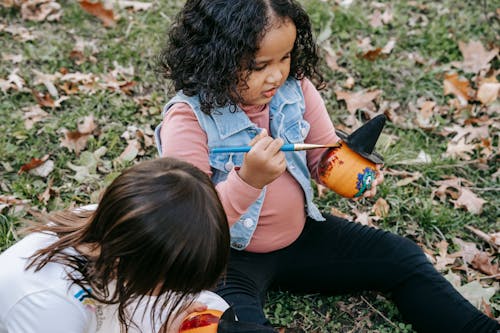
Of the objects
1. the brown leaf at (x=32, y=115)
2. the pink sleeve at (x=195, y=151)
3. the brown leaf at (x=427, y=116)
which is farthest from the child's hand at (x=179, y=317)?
the brown leaf at (x=427, y=116)

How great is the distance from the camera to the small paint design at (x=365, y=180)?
2.05m

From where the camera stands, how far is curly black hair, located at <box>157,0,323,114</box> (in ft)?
6.04

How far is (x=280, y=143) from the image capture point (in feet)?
5.79

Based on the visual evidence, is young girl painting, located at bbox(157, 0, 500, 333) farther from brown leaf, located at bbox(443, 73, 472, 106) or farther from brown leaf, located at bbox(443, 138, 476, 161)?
brown leaf, located at bbox(443, 73, 472, 106)

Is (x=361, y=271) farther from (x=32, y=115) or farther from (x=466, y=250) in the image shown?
A: (x=32, y=115)

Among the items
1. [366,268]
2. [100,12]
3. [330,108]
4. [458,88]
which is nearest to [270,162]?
[366,268]

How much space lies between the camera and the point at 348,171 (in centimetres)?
206

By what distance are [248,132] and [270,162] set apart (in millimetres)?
332

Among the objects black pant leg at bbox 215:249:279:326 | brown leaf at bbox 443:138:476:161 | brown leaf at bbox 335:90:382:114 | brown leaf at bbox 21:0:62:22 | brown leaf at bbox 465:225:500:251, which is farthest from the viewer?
brown leaf at bbox 21:0:62:22

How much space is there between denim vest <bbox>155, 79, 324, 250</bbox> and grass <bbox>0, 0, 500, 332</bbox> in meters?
0.44

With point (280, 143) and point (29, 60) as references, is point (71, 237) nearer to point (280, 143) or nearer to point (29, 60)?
point (280, 143)

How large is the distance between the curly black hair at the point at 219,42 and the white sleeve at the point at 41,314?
751mm

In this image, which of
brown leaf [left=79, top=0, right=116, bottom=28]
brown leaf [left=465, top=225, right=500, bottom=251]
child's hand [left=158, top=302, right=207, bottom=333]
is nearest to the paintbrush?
child's hand [left=158, top=302, right=207, bottom=333]

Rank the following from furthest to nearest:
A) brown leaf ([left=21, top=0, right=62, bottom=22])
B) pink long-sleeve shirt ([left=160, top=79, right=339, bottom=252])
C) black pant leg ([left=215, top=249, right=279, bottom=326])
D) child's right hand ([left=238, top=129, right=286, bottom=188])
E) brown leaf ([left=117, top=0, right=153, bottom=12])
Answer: brown leaf ([left=117, top=0, right=153, bottom=12])
brown leaf ([left=21, top=0, right=62, bottom=22])
black pant leg ([left=215, top=249, right=279, bottom=326])
pink long-sleeve shirt ([left=160, top=79, right=339, bottom=252])
child's right hand ([left=238, top=129, right=286, bottom=188])
